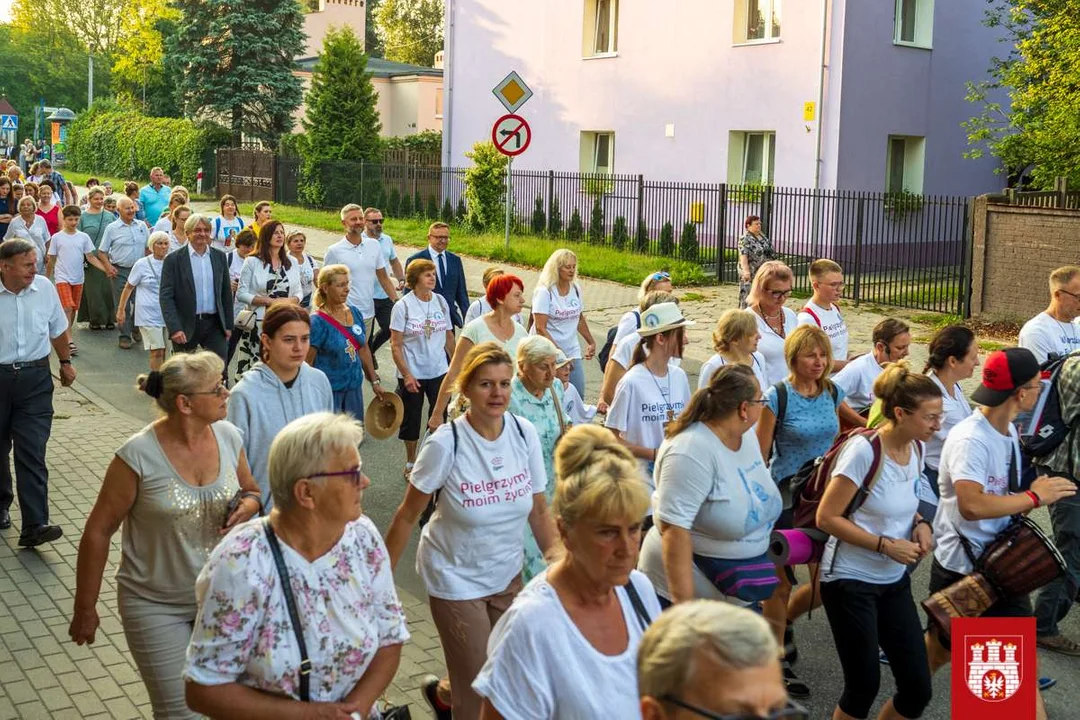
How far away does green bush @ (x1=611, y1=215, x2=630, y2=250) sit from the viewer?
26.0 metres

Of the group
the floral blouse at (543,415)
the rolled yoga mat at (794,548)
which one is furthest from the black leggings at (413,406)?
the rolled yoga mat at (794,548)

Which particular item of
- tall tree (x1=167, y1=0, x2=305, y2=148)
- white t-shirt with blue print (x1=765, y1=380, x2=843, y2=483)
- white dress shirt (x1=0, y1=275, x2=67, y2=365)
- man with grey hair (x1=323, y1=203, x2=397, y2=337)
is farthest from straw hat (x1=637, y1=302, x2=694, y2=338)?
tall tree (x1=167, y1=0, x2=305, y2=148)

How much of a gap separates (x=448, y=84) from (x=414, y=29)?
151 feet

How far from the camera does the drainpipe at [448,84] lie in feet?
111

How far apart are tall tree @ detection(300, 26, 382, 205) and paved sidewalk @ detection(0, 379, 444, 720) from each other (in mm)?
28099

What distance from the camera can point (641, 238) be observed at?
84.7 ft

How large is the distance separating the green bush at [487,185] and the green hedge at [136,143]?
17347 mm

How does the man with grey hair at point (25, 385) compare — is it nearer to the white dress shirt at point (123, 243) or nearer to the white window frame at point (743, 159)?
the white dress shirt at point (123, 243)

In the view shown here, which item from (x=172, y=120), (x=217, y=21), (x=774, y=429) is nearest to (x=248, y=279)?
(x=774, y=429)

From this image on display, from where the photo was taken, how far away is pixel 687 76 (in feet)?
89.3

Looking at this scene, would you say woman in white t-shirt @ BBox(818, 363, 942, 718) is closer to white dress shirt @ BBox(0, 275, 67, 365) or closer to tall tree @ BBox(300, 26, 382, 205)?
white dress shirt @ BBox(0, 275, 67, 365)

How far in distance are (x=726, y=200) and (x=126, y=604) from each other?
2075 centimetres

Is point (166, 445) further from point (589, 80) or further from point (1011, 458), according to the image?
point (589, 80)

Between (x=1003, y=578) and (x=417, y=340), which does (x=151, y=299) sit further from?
(x=1003, y=578)
